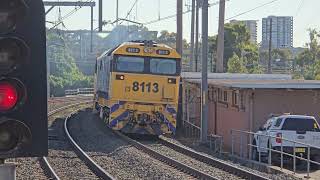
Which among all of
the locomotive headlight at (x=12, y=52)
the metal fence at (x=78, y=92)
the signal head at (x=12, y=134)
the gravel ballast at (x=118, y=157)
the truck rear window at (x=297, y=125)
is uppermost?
the locomotive headlight at (x=12, y=52)

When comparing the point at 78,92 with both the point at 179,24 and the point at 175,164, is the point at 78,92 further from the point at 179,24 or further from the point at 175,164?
the point at 175,164

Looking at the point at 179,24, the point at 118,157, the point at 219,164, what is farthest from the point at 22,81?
the point at 179,24

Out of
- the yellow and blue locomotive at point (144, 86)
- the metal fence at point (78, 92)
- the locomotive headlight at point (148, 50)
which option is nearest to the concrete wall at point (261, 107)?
the yellow and blue locomotive at point (144, 86)

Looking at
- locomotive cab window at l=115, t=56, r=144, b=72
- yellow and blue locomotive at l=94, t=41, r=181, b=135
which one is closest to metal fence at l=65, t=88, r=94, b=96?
yellow and blue locomotive at l=94, t=41, r=181, b=135

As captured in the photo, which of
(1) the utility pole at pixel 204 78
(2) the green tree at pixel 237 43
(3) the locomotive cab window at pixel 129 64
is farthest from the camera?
(2) the green tree at pixel 237 43

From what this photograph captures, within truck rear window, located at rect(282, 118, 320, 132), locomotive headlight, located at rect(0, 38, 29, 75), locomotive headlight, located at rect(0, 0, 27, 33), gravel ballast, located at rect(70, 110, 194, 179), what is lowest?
gravel ballast, located at rect(70, 110, 194, 179)

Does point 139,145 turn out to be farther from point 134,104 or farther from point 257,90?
point 257,90

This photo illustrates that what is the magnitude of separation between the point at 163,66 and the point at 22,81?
2163cm

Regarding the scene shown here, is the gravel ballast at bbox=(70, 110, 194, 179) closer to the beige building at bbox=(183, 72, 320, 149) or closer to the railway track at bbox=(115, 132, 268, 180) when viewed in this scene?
the railway track at bbox=(115, 132, 268, 180)

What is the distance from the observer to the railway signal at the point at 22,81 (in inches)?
144

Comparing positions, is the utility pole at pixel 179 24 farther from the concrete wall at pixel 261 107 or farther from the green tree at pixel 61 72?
the green tree at pixel 61 72

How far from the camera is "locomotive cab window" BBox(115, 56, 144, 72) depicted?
2492cm

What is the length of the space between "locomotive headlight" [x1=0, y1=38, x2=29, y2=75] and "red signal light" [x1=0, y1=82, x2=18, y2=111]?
0.10 meters

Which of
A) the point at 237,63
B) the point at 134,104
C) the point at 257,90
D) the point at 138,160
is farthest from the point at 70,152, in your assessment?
the point at 237,63
